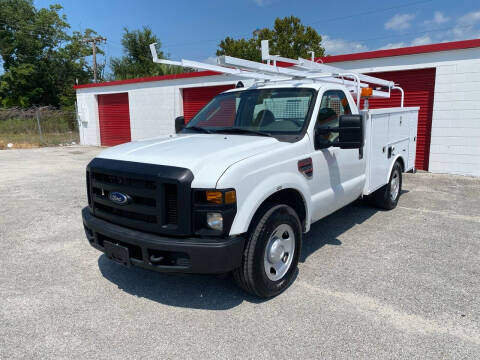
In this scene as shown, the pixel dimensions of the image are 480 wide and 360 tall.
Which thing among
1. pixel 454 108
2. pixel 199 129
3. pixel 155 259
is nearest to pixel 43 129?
pixel 199 129

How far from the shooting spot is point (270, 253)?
11.3ft

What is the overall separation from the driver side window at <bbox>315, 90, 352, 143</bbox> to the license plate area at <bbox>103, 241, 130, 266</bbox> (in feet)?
7.35

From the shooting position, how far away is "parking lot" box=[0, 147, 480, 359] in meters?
2.83

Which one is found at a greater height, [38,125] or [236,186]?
[236,186]

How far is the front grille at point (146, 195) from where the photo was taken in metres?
2.96

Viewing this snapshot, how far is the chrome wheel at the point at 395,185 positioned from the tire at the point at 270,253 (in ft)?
11.0

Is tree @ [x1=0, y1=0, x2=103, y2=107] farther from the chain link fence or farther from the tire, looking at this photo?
the tire

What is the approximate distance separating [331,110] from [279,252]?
1.84 meters

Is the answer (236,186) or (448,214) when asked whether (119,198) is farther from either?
(448,214)

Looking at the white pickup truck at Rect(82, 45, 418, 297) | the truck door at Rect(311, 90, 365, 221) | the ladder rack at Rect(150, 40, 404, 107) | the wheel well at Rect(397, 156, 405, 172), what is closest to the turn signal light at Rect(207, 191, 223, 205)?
the white pickup truck at Rect(82, 45, 418, 297)

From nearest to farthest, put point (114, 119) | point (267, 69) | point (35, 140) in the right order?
1. point (267, 69)
2. point (114, 119)
3. point (35, 140)

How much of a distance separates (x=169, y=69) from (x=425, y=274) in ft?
74.1

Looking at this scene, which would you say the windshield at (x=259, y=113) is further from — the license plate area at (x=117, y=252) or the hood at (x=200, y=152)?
the license plate area at (x=117, y=252)

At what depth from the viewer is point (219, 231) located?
2977mm
